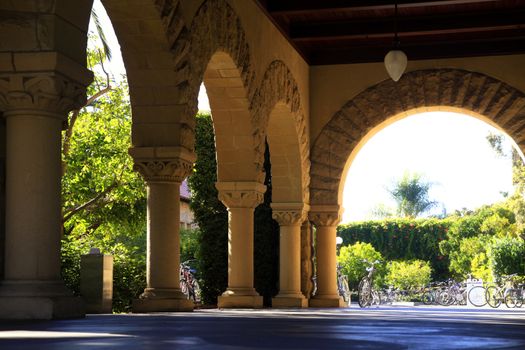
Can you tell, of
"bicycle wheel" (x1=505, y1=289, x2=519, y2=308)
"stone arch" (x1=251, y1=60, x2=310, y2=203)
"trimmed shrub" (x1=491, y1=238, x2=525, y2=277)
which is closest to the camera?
"stone arch" (x1=251, y1=60, x2=310, y2=203)

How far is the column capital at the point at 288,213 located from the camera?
661 inches

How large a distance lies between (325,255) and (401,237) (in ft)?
70.1

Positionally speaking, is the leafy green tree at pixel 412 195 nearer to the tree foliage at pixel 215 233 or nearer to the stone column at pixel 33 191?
the tree foliage at pixel 215 233

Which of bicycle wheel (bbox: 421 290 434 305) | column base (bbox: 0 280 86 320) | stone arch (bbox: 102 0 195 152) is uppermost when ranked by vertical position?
stone arch (bbox: 102 0 195 152)

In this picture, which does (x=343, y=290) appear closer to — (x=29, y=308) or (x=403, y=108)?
(x=403, y=108)

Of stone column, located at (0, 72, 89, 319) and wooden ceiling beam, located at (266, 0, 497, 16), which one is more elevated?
wooden ceiling beam, located at (266, 0, 497, 16)

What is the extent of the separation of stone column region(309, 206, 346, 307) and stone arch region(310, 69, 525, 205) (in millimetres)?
230

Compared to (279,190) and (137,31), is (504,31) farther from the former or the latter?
(137,31)

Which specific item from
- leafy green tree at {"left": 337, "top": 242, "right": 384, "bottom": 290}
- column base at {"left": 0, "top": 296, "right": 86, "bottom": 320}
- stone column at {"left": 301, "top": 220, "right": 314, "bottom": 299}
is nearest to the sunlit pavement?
column base at {"left": 0, "top": 296, "right": 86, "bottom": 320}

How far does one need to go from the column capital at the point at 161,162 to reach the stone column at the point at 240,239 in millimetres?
3640

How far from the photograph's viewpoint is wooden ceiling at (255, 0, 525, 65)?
14.2 m

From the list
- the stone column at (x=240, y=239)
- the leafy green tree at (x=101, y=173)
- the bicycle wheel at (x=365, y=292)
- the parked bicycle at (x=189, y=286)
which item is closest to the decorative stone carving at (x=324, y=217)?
the parked bicycle at (x=189, y=286)

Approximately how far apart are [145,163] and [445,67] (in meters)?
8.32

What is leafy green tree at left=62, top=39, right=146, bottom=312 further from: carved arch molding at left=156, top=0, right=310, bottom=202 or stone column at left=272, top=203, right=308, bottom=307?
carved arch molding at left=156, top=0, right=310, bottom=202
